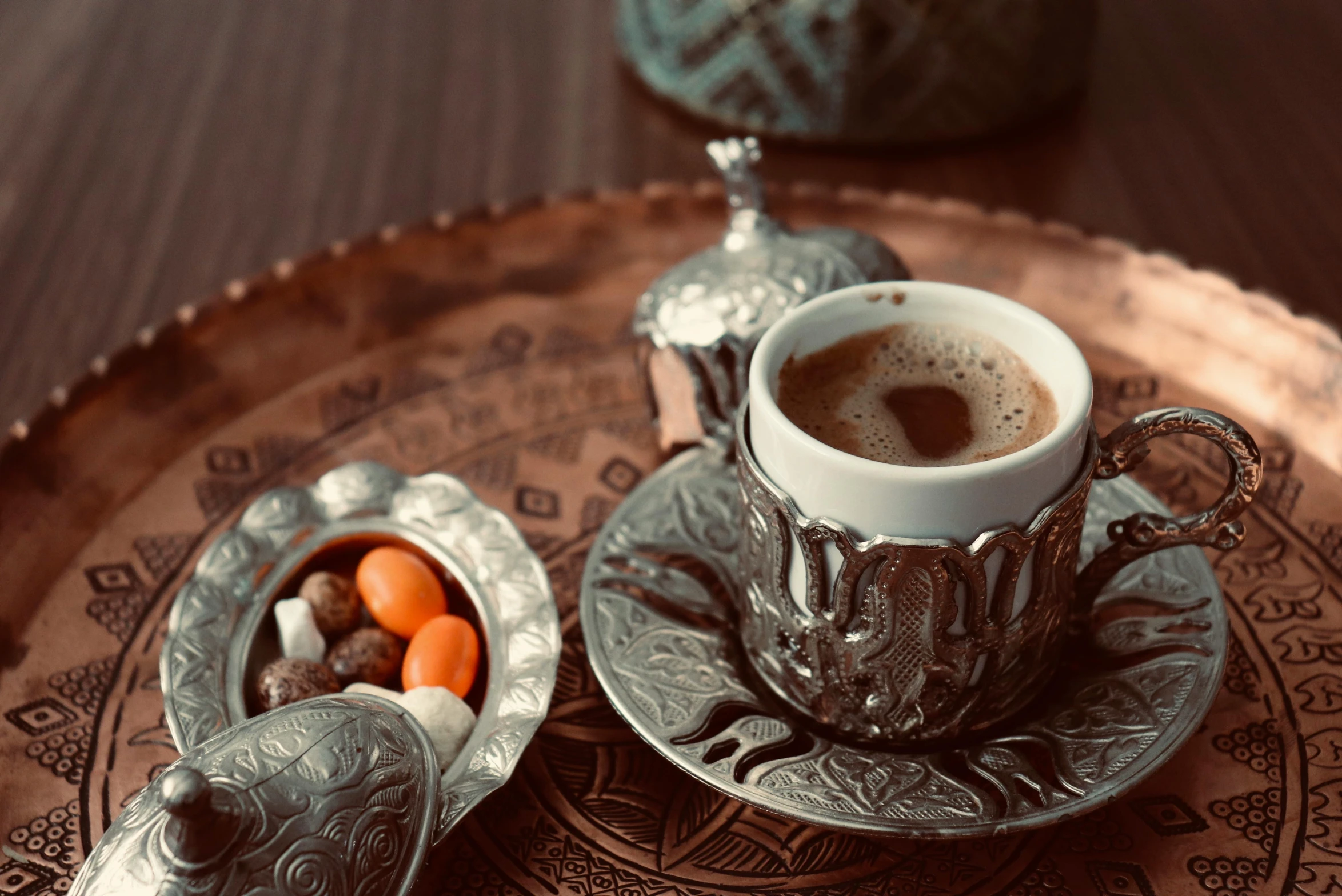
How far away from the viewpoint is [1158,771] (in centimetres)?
69

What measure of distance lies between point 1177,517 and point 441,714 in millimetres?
472

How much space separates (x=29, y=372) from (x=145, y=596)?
17.8 inches

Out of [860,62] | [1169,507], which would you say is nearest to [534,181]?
[860,62]

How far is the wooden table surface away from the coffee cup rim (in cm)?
59

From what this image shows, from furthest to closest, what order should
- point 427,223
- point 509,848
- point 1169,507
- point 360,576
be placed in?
point 427,223
point 1169,507
point 360,576
point 509,848

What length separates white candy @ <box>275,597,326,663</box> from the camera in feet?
2.50

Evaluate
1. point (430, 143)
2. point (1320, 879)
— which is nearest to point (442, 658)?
point (1320, 879)

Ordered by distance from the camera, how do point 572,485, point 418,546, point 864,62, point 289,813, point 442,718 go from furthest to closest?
1. point 864,62
2. point 572,485
3. point 418,546
4. point 442,718
5. point 289,813

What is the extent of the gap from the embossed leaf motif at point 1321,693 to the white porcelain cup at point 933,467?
0.27 meters

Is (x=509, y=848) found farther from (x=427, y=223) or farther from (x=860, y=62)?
(x=860, y=62)

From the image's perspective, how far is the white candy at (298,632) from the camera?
76 centimetres

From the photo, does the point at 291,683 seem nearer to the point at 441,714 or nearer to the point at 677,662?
the point at 441,714

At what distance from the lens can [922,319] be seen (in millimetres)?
741

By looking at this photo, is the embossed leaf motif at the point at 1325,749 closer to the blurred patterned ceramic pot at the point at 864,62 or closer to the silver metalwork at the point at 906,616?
the silver metalwork at the point at 906,616
